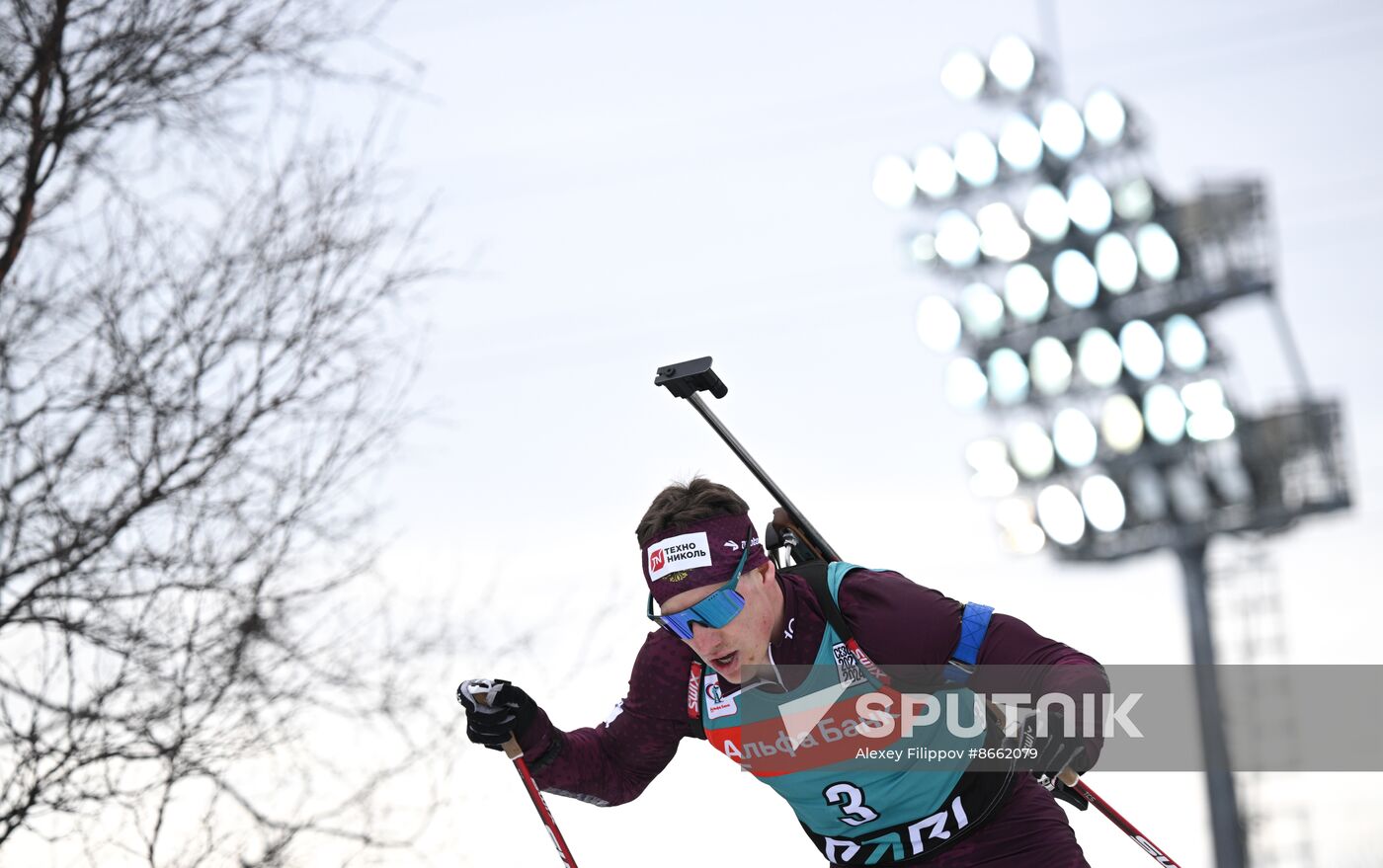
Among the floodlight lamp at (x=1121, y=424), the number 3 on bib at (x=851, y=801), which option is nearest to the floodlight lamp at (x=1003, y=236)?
the floodlight lamp at (x=1121, y=424)

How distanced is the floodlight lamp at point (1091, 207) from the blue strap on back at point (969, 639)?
13.2 meters

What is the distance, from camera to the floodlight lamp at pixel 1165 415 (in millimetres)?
15820

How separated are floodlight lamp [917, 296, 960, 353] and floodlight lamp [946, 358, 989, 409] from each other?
9.0 inches

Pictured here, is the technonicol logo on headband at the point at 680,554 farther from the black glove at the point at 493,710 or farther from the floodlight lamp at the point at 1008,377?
the floodlight lamp at the point at 1008,377

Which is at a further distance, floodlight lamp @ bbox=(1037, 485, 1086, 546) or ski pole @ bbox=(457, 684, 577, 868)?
floodlight lamp @ bbox=(1037, 485, 1086, 546)

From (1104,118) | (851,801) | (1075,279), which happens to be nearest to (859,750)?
(851,801)

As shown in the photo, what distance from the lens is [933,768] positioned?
3.53 metres

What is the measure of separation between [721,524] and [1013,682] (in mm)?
751

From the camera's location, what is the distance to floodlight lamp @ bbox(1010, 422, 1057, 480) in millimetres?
16328

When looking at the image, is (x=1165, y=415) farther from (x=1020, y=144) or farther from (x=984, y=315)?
(x=1020, y=144)

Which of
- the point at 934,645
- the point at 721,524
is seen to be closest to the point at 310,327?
the point at 721,524

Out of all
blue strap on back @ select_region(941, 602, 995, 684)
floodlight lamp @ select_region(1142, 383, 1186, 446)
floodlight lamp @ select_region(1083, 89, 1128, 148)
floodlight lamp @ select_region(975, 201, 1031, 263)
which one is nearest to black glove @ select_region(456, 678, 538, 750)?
blue strap on back @ select_region(941, 602, 995, 684)

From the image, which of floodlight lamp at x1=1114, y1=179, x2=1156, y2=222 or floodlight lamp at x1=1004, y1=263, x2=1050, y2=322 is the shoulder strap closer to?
floodlight lamp at x1=1004, y1=263, x2=1050, y2=322

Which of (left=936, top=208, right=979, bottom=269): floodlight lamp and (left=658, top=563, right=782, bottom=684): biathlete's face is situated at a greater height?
(left=936, top=208, right=979, bottom=269): floodlight lamp
